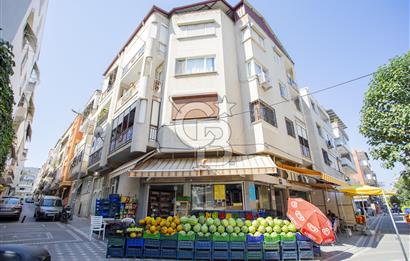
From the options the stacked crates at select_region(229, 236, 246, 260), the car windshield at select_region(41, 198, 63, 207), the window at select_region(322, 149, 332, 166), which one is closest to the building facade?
the window at select_region(322, 149, 332, 166)

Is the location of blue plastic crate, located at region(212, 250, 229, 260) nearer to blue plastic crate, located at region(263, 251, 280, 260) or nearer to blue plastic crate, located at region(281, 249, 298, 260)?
blue plastic crate, located at region(263, 251, 280, 260)

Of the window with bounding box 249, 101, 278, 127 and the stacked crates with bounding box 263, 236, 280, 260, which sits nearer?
the stacked crates with bounding box 263, 236, 280, 260

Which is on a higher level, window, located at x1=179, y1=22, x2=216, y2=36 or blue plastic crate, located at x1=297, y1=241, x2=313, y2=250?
window, located at x1=179, y1=22, x2=216, y2=36

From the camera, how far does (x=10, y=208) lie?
16.5 m

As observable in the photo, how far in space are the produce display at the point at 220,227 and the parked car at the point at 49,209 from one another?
50.5 feet

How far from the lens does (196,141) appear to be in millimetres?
12742

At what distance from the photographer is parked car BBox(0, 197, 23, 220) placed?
16203mm

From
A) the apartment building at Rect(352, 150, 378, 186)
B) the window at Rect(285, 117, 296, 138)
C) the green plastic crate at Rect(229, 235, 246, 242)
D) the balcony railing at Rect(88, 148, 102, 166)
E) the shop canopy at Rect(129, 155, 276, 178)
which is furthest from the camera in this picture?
the apartment building at Rect(352, 150, 378, 186)

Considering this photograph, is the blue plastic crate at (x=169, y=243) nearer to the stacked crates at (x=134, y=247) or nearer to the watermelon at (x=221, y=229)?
the stacked crates at (x=134, y=247)

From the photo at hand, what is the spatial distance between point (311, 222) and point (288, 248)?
131 centimetres

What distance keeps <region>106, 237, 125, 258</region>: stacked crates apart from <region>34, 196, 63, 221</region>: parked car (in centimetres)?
1530

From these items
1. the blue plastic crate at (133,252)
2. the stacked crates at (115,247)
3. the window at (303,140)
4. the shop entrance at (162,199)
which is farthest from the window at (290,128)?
the stacked crates at (115,247)

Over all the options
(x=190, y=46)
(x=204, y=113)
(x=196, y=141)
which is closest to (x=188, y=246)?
(x=196, y=141)

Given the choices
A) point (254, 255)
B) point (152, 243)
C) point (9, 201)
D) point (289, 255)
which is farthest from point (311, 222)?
point (9, 201)
